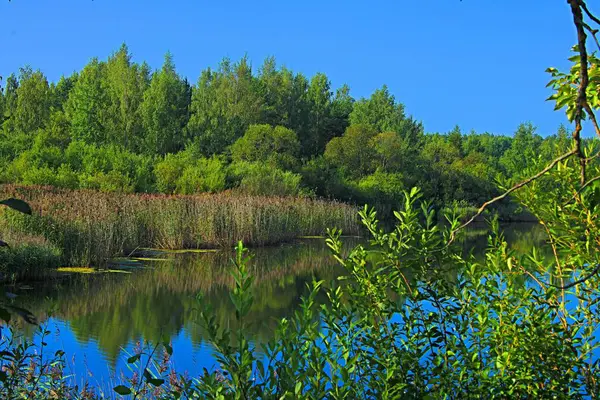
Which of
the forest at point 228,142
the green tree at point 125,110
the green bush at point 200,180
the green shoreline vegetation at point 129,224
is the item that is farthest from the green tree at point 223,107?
the green shoreline vegetation at point 129,224

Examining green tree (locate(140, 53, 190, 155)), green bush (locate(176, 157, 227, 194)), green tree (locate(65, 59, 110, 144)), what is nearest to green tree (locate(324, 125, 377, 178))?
green tree (locate(140, 53, 190, 155))

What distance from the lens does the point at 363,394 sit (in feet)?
8.09

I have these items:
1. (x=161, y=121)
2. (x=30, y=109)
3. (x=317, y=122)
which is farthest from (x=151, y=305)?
(x=317, y=122)

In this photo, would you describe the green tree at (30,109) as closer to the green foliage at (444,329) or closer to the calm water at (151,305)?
the calm water at (151,305)

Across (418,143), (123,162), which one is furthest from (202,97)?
(123,162)

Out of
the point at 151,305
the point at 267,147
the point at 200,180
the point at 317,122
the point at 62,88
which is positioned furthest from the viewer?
the point at 62,88

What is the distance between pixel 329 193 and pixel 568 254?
87.4 feet

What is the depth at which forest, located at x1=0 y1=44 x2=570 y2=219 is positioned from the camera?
23.6 metres

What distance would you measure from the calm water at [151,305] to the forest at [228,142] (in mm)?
4081

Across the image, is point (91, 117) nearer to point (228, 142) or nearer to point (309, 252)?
point (228, 142)

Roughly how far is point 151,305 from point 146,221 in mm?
6003

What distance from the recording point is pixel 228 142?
37.8m

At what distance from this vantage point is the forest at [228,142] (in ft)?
77.4

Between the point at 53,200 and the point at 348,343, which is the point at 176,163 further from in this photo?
the point at 348,343
